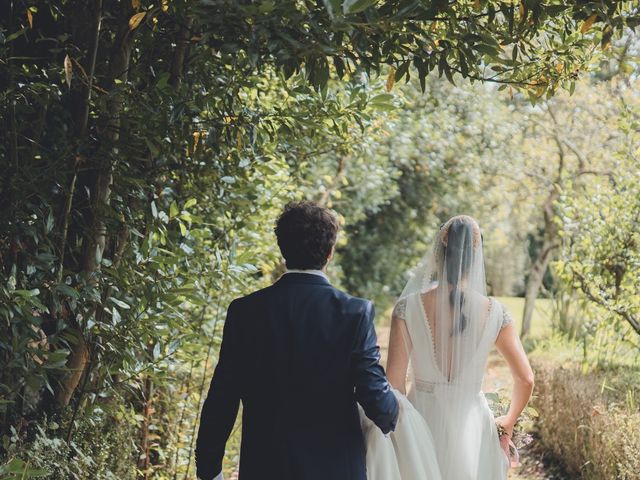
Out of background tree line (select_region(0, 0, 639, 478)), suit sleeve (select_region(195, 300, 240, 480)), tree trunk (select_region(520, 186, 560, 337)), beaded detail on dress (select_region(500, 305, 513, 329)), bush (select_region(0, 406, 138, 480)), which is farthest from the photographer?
tree trunk (select_region(520, 186, 560, 337))

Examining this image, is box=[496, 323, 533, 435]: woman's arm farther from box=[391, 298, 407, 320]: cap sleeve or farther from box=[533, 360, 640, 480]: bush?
box=[533, 360, 640, 480]: bush

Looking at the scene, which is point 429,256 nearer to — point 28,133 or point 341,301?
point 341,301

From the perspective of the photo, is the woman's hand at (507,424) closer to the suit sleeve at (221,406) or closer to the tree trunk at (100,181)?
the suit sleeve at (221,406)

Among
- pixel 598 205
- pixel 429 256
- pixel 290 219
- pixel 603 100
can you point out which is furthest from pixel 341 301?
pixel 603 100

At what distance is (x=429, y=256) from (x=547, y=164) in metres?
13.7

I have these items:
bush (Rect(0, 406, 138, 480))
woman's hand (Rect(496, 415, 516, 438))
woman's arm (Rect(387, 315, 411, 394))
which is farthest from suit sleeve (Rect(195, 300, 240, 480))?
woman's hand (Rect(496, 415, 516, 438))

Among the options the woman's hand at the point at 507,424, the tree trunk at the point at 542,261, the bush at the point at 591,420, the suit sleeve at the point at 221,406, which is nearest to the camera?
the suit sleeve at the point at 221,406

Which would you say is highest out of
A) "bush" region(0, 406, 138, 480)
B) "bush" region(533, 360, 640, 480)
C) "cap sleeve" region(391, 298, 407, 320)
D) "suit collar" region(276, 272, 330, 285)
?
"suit collar" region(276, 272, 330, 285)

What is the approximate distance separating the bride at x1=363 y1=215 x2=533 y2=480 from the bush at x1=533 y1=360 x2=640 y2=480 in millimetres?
2136

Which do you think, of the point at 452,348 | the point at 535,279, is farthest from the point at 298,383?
the point at 535,279

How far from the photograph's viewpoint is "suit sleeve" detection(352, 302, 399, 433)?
8.93ft

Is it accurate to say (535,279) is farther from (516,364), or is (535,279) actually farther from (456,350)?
(456,350)

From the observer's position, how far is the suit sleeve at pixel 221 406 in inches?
112

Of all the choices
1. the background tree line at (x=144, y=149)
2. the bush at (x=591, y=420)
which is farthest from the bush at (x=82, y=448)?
the bush at (x=591, y=420)
